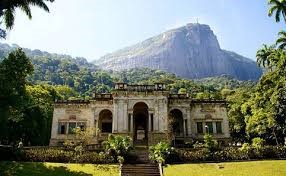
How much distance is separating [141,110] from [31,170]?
2323 centimetres

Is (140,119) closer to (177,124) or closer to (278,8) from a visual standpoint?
(177,124)

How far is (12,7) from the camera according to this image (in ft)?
111

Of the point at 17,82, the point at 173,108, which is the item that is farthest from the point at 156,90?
the point at 17,82

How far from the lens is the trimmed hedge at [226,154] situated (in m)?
32.5

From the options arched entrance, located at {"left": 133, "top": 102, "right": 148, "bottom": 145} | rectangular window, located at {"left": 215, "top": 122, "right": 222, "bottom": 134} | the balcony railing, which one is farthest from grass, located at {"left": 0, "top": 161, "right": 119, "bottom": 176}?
rectangular window, located at {"left": 215, "top": 122, "right": 222, "bottom": 134}

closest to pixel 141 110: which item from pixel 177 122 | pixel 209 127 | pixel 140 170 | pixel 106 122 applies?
pixel 106 122

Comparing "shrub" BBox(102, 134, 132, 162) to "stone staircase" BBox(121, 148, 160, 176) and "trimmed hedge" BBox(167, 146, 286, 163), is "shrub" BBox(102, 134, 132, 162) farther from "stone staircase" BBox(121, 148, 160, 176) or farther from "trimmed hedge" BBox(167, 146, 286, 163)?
"trimmed hedge" BBox(167, 146, 286, 163)

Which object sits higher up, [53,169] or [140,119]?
[140,119]

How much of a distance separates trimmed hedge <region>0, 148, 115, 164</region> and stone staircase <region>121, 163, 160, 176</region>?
2681 millimetres

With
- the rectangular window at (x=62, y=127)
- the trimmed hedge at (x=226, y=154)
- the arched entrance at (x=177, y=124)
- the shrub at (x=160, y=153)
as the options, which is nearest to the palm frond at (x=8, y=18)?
the rectangular window at (x=62, y=127)

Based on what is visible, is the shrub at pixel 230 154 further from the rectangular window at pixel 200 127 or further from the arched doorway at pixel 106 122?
the arched doorway at pixel 106 122

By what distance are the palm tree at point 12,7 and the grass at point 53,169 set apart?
13.6 m

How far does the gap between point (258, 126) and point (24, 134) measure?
3371cm

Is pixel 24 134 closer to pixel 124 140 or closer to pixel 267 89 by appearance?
pixel 124 140
